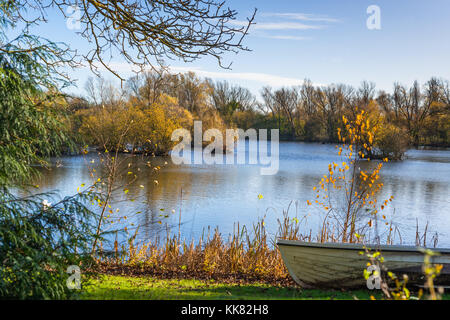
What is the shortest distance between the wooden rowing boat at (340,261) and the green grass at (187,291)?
0.16 metres

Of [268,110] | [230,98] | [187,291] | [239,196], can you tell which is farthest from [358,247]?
[268,110]

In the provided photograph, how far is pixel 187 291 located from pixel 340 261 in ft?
5.91

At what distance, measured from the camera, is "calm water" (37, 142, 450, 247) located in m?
10.9

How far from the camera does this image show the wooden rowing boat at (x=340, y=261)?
191 inches

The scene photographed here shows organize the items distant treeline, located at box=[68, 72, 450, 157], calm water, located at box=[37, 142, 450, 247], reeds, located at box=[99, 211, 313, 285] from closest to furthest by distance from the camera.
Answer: reeds, located at box=[99, 211, 313, 285]
calm water, located at box=[37, 142, 450, 247]
distant treeline, located at box=[68, 72, 450, 157]

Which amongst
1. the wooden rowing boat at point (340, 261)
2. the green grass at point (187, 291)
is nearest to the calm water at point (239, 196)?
the green grass at point (187, 291)

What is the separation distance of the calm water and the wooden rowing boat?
202cm

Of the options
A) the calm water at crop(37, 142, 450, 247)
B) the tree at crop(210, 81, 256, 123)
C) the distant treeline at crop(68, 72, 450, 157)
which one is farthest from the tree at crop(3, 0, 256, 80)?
the tree at crop(210, 81, 256, 123)

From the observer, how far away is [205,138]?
114ft

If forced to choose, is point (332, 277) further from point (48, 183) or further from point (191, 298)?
point (48, 183)

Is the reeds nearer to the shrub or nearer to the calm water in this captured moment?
the calm water

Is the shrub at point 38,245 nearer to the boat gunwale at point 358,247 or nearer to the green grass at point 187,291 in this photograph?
the green grass at point 187,291
